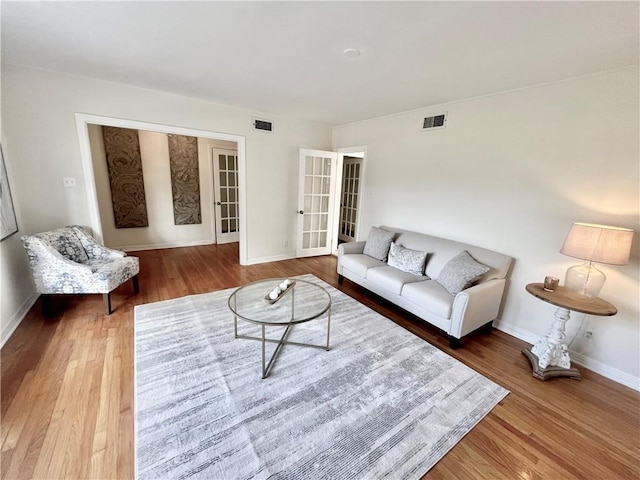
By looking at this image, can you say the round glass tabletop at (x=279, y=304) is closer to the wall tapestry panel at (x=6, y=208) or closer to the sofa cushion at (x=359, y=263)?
the sofa cushion at (x=359, y=263)

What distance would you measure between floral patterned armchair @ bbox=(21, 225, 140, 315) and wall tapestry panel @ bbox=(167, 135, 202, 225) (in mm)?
2308

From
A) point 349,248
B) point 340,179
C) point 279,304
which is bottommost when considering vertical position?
point 279,304

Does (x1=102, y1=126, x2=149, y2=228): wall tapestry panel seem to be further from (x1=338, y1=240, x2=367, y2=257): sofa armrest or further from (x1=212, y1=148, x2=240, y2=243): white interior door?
(x1=338, y1=240, x2=367, y2=257): sofa armrest

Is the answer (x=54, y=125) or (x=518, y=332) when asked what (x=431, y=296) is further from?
(x=54, y=125)

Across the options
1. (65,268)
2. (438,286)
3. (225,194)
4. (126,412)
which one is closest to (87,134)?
(65,268)

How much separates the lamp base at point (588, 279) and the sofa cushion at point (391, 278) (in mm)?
1294

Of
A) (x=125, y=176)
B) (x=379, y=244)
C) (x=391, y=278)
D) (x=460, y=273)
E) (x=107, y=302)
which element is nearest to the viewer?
(x=460, y=273)

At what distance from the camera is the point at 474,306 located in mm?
2416

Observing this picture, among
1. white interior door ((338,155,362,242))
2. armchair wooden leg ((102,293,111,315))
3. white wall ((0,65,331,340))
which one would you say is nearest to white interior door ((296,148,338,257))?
white interior door ((338,155,362,242))

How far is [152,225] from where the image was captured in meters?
5.09

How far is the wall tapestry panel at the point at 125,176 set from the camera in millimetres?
4477

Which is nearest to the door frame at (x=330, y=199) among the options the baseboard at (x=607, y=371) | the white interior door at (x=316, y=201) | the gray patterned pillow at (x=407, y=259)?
the white interior door at (x=316, y=201)

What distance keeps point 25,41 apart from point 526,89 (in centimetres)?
437

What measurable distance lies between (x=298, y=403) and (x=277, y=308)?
2.39ft
